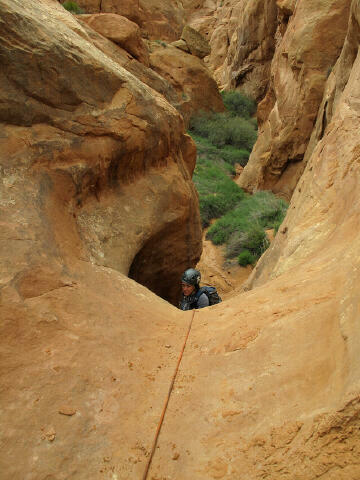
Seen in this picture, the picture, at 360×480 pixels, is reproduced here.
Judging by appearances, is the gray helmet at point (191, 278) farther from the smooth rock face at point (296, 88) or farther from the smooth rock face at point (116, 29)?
the smooth rock face at point (296, 88)

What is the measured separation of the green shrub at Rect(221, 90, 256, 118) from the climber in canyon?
17.6 metres

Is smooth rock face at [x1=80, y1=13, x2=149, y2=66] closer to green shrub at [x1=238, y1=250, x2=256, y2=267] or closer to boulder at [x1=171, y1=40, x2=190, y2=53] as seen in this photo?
green shrub at [x1=238, y1=250, x2=256, y2=267]

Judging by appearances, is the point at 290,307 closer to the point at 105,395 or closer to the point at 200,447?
the point at 200,447

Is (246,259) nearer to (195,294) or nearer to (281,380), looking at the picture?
→ (195,294)

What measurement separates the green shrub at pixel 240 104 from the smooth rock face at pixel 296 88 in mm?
7397

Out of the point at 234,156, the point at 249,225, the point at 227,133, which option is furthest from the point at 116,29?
the point at 227,133

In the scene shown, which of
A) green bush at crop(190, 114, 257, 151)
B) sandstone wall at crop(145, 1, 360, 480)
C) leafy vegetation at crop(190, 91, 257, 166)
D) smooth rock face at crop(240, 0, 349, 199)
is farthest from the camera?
green bush at crop(190, 114, 257, 151)

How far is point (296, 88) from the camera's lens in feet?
35.6

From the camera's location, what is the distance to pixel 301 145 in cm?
1119

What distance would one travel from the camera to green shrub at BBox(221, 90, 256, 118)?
67.6ft

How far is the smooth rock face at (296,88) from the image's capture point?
948cm

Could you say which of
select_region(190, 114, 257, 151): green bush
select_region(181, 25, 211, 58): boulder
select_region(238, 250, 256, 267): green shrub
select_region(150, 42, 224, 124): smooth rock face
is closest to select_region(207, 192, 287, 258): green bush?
select_region(238, 250, 256, 267): green shrub

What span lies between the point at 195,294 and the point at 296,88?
864 cm

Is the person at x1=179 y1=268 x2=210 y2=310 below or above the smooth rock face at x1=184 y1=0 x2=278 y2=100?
below
